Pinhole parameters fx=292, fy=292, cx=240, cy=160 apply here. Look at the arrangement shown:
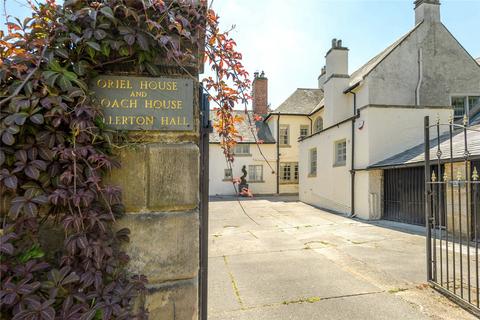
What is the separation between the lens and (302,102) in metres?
24.8

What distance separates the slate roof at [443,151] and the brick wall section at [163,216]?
724 centimetres

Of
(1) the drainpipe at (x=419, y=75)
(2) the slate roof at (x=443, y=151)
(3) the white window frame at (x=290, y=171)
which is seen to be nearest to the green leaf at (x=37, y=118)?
(2) the slate roof at (x=443, y=151)

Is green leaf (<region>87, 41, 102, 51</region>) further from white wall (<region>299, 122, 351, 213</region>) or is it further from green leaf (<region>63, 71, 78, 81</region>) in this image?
white wall (<region>299, 122, 351, 213</region>)

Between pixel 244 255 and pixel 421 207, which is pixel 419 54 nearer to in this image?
pixel 421 207

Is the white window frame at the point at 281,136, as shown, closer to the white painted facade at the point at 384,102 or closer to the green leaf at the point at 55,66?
the white painted facade at the point at 384,102

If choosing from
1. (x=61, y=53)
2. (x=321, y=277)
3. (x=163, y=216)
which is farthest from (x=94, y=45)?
(x=321, y=277)

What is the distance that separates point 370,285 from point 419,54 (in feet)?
42.3

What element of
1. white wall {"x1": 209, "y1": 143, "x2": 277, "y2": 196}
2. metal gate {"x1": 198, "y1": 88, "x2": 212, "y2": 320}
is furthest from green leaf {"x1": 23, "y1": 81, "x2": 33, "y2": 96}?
white wall {"x1": 209, "y1": 143, "x2": 277, "y2": 196}

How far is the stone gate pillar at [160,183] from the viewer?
171 centimetres

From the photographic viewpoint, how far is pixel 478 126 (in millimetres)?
8711

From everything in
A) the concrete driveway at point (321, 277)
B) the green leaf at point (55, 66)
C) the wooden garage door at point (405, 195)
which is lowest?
the concrete driveway at point (321, 277)

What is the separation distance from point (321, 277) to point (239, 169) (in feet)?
61.4

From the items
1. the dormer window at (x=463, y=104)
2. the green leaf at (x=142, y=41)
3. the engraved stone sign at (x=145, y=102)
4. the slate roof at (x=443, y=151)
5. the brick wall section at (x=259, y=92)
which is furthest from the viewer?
the brick wall section at (x=259, y=92)

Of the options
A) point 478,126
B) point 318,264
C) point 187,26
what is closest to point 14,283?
point 187,26
